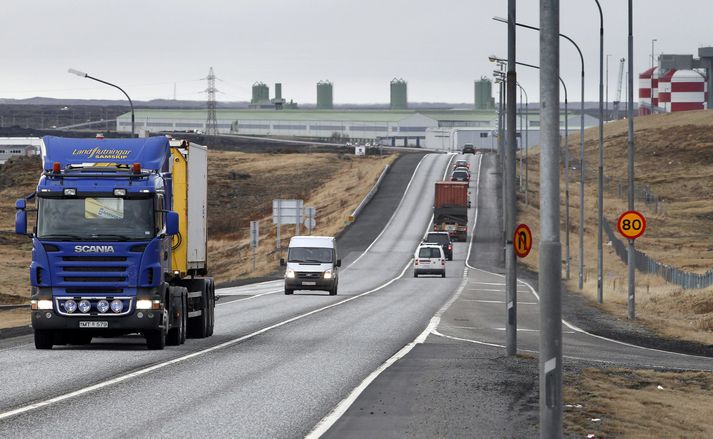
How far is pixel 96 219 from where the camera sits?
956 inches

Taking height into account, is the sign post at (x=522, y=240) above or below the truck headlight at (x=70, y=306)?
above

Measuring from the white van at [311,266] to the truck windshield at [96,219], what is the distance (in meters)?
28.2

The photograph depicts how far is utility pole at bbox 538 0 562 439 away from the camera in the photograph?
1137 centimetres

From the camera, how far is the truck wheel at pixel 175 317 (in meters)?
26.0

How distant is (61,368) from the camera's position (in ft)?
70.8

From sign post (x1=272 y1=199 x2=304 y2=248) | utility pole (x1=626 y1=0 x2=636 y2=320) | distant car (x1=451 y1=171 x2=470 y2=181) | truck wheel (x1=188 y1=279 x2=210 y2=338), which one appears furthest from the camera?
distant car (x1=451 y1=171 x2=470 y2=181)

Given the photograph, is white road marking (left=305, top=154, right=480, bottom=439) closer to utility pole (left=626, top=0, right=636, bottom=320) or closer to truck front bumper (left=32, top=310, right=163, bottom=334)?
truck front bumper (left=32, top=310, right=163, bottom=334)

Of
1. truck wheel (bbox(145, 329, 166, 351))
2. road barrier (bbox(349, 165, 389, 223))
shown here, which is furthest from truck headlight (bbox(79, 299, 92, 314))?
road barrier (bbox(349, 165, 389, 223))

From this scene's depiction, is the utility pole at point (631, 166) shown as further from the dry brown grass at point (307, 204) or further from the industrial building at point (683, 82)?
the industrial building at point (683, 82)

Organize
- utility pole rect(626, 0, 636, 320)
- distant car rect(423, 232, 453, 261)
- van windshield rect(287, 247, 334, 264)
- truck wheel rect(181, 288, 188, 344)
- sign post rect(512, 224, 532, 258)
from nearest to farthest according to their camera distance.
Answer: sign post rect(512, 224, 532, 258) < truck wheel rect(181, 288, 188, 344) < utility pole rect(626, 0, 636, 320) < van windshield rect(287, 247, 334, 264) < distant car rect(423, 232, 453, 261)

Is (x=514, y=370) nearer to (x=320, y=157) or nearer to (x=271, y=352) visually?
(x=271, y=352)

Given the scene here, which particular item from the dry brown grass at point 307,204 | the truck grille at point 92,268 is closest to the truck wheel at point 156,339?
the truck grille at point 92,268

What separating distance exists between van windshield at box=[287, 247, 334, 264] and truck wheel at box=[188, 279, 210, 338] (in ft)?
75.4

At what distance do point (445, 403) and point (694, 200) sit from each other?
11545cm
